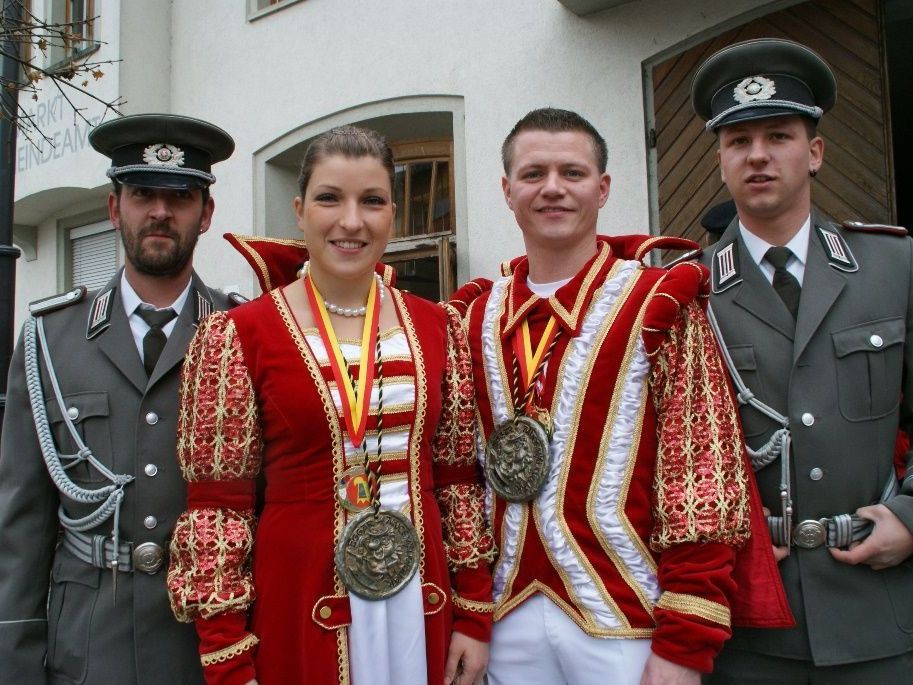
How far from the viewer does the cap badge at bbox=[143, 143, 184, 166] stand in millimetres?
2549

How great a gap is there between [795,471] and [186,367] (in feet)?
5.17

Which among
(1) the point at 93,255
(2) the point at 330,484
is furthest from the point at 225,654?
(1) the point at 93,255

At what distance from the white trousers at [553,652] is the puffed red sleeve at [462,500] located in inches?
3.2

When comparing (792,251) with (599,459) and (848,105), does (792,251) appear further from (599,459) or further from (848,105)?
(848,105)

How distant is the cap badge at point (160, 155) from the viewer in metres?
2.55

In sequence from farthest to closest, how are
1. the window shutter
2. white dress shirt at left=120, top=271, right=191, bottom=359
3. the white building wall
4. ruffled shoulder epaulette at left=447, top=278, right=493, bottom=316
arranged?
the window shutter, the white building wall, ruffled shoulder epaulette at left=447, top=278, right=493, bottom=316, white dress shirt at left=120, top=271, right=191, bottom=359

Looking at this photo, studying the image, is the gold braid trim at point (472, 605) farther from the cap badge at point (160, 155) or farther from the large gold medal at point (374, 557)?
the cap badge at point (160, 155)

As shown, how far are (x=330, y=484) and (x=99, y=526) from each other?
0.70 meters

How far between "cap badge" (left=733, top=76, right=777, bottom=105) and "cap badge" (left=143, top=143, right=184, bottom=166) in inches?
64.9

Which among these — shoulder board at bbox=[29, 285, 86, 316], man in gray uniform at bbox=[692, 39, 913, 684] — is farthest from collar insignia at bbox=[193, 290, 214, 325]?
man in gray uniform at bbox=[692, 39, 913, 684]

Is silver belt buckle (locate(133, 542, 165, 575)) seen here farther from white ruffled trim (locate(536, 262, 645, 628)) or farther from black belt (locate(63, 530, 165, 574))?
white ruffled trim (locate(536, 262, 645, 628))

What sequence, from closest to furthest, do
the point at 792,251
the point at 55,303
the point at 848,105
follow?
the point at 792,251 < the point at 55,303 < the point at 848,105

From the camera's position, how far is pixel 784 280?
2.38 m

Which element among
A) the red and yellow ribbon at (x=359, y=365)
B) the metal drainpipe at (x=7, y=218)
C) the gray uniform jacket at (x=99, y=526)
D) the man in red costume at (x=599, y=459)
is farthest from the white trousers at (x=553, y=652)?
the metal drainpipe at (x=7, y=218)
